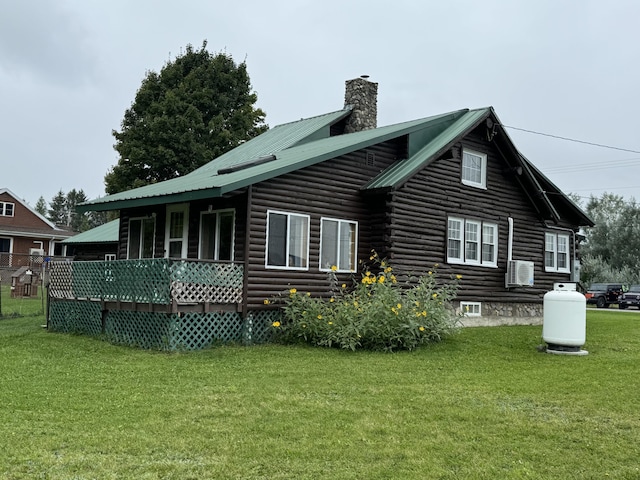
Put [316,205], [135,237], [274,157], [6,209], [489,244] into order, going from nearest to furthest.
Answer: [316,205] < [274,157] < [135,237] < [489,244] < [6,209]

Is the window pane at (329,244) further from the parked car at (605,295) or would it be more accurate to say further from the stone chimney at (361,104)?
the parked car at (605,295)

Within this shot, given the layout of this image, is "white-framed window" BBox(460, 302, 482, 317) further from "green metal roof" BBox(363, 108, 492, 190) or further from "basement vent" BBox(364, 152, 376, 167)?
"basement vent" BBox(364, 152, 376, 167)

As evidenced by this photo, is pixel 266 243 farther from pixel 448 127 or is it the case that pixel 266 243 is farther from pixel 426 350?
pixel 448 127

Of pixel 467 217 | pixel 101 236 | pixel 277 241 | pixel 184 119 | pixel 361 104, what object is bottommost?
pixel 277 241

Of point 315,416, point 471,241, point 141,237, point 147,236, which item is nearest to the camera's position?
point 315,416

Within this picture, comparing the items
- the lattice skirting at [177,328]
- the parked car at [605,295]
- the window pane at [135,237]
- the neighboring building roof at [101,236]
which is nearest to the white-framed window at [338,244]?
the lattice skirting at [177,328]

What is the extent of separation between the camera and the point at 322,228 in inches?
584

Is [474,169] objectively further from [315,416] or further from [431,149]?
[315,416]

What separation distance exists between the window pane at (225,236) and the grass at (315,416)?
122 inches

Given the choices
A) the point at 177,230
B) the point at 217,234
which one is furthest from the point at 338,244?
the point at 177,230

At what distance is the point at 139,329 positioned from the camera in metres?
13.0

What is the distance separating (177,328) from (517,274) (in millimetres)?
10767

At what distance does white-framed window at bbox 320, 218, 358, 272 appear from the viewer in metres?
14.9

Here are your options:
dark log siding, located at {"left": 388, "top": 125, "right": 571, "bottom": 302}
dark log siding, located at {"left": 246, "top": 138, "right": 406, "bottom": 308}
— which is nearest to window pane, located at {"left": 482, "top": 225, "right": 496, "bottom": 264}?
dark log siding, located at {"left": 388, "top": 125, "right": 571, "bottom": 302}
